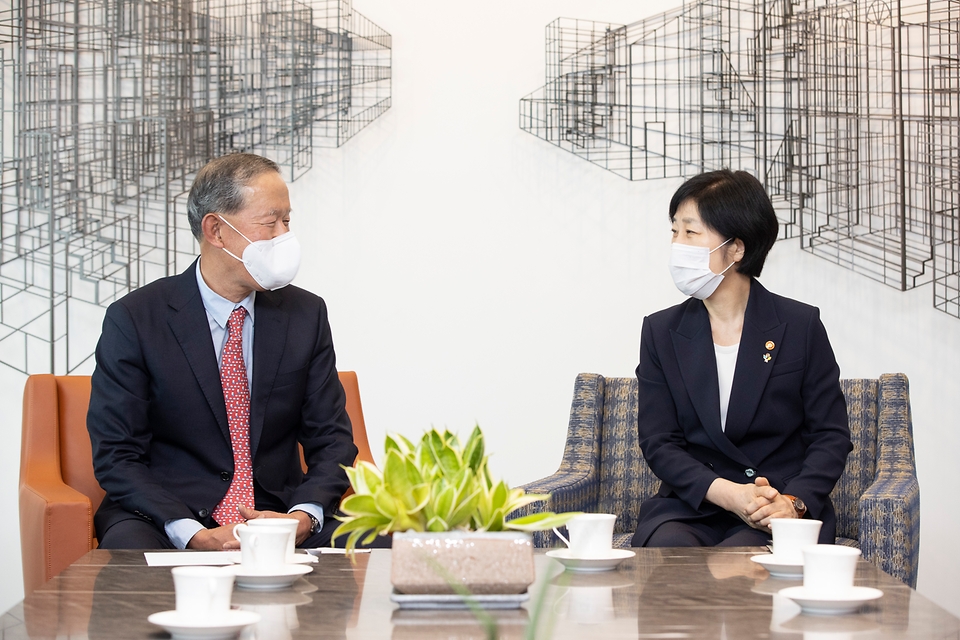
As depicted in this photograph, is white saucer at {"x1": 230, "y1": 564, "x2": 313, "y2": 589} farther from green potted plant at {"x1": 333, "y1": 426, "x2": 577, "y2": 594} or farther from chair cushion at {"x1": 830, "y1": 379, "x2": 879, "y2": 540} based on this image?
chair cushion at {"x1": 830, "y1": 379, "x2": 879, "y2": 540}

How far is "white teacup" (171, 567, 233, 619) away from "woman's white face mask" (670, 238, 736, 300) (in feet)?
5.64

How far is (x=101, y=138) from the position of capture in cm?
380

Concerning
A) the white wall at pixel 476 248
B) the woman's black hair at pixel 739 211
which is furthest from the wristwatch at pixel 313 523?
the white wall at pixel 476 248

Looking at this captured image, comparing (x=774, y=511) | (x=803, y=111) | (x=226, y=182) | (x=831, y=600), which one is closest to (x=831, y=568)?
(x=831, y=600)

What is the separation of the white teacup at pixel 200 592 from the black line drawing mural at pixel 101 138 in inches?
105

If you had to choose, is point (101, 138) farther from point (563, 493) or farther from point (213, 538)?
point (563, 493)

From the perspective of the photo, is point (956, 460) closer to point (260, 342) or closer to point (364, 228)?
point (364, 228)

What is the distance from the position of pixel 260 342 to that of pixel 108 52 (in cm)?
170

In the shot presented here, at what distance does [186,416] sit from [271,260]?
440 millimetres

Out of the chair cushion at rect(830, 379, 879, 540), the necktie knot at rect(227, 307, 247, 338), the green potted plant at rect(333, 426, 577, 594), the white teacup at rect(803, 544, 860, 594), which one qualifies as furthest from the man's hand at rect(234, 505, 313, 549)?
the chair cushion at rect(830, 379, 879, 540)

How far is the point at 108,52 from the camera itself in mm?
3803

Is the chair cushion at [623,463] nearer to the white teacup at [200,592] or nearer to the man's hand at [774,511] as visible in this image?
the man's hand at [774,511]

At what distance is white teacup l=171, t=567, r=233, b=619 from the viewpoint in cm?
134

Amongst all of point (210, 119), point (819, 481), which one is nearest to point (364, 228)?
point (210, 119)
